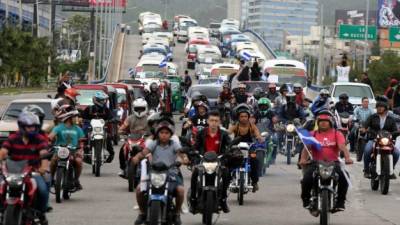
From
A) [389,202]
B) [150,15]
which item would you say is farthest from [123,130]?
[150,15]

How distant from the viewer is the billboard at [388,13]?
90625 millimetres

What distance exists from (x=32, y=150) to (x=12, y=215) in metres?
0.95

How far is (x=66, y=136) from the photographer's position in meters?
19.6

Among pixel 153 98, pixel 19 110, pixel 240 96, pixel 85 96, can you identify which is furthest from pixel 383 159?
pixel 153 98

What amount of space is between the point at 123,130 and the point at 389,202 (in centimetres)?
454

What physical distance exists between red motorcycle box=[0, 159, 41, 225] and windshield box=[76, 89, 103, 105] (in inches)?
804

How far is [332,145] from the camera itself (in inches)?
662

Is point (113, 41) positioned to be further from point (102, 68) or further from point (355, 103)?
point (355, 103)

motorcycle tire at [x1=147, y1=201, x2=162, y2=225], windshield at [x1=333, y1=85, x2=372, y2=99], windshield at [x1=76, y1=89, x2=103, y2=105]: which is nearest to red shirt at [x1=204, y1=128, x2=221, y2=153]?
motorcycle tire at [x1=147, y1=201, x2=162, y2=225]

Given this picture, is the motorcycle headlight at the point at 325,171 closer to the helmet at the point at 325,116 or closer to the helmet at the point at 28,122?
the helmet at the point at 325,116

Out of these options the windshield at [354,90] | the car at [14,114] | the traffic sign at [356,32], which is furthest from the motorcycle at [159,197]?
the traffic sign at [356,32]

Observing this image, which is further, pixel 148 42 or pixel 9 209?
pixel 148 42

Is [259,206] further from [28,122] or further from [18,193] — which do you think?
[18,193]

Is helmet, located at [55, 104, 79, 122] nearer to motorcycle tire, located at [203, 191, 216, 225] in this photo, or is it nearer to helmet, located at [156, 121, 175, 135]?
motorcycle tire, located at [203, 191, 216, 225]
